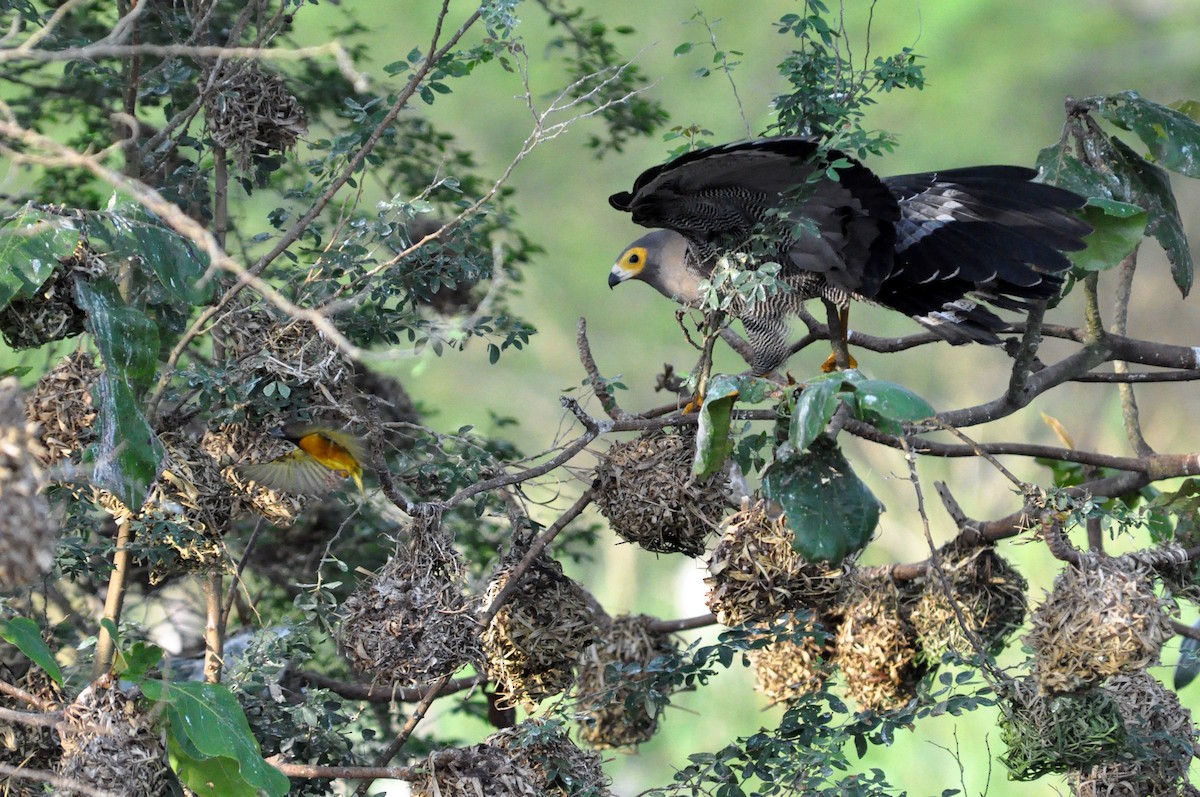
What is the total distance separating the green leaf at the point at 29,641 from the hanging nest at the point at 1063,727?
2.02 metres

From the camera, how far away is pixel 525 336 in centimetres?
333

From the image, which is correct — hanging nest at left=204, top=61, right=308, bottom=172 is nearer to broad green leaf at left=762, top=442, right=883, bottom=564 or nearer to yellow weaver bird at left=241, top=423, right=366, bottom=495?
yellow weaver bird at left=241, top=423, right=366, bottom=495

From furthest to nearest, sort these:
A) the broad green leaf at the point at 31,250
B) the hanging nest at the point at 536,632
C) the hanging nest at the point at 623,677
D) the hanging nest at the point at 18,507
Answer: the hanging nest at the point at 623,677 < the hanging nest at the point at 536,632 < the broad green leaf at the point at 31,250 < the hanging nest at the point at 18,507

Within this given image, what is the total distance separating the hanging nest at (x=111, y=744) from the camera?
244 centimetres

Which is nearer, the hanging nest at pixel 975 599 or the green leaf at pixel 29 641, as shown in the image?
the green leaf at pixel 29 641

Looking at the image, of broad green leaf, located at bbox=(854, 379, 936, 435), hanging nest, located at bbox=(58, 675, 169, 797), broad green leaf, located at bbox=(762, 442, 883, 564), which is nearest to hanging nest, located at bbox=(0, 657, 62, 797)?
hanging nest, located at bbox=(58, 675, 169, 797)

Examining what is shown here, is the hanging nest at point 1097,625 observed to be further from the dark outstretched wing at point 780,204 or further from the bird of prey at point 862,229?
the dark outstretched wing at point 780,204

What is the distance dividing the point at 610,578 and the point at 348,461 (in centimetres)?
577

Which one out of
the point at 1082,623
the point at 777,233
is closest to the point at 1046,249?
the point at 777,233

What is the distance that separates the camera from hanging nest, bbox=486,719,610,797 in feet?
8.38

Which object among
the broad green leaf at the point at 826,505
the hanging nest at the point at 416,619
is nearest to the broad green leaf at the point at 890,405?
the broad green leaf at the point at 826,505

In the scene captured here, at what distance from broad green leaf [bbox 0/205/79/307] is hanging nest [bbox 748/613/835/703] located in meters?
1.95

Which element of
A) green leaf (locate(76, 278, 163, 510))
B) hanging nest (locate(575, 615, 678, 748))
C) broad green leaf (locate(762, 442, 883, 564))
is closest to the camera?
broad green leaf (locate(762, 442, 883, 564))

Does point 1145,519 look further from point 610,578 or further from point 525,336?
point 610,578
